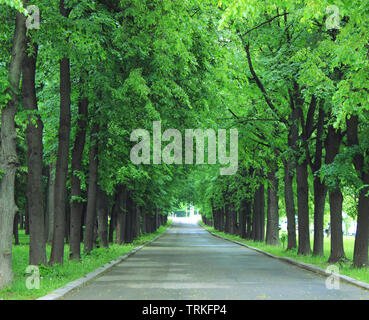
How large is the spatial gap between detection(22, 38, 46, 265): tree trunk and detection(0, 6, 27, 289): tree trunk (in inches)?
112

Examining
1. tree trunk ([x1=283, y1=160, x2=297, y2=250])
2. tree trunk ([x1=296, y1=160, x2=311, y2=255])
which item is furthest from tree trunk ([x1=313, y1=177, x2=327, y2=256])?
tree trunk ([x1=283, y1=160, x2=297, y2=250])

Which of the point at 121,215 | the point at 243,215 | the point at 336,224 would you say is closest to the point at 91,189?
the point at 336,224

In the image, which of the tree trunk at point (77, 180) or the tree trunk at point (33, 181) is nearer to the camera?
the tree trunk at point (33, 181)

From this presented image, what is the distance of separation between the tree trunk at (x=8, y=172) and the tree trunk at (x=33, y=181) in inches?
112

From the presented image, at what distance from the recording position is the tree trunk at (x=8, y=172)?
39.4 ft

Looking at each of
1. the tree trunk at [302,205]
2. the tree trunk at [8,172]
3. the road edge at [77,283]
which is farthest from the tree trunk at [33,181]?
the tree trunk at [302,205]

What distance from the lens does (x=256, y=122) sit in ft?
87.4

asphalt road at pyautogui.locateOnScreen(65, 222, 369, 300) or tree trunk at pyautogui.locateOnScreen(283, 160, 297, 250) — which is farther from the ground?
tree trunk at pyautogui.locateOnScreen(283, 160, 297, 250)

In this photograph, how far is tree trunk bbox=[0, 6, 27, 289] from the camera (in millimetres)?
12016

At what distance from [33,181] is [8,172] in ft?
11.8

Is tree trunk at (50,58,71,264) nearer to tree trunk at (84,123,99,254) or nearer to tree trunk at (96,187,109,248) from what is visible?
tree trunk at (84,123,99,254)

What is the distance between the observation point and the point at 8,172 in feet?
40.2

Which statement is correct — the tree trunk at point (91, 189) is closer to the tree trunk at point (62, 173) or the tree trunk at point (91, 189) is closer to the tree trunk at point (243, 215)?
the tree trunk at point (62, 173)

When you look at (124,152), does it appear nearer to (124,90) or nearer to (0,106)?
(124,90)
